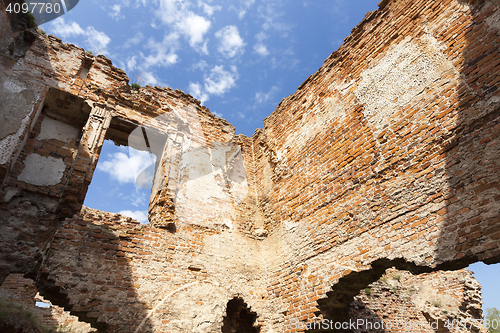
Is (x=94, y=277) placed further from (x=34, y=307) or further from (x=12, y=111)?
(x=34, y=307)

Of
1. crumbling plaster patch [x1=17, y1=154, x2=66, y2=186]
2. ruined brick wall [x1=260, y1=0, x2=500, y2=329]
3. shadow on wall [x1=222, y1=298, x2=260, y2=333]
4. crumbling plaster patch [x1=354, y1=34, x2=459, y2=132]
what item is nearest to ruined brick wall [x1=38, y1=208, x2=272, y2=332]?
shadow on wall [x1=222, y1=298, x2=260, y2=333]

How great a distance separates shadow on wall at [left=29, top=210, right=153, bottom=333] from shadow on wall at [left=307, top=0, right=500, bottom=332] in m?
3.24

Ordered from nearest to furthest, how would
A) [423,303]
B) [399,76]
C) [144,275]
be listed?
[399,76] → [144,275] → [423,303]

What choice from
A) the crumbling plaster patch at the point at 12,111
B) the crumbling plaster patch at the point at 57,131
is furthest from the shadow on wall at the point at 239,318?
the crumbling plaster patch at the point at 12,111

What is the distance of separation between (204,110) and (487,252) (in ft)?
19.7

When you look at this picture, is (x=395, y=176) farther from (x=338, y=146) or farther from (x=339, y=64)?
(x=339, y=64)

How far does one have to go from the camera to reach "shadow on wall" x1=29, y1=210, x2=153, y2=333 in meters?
3.74

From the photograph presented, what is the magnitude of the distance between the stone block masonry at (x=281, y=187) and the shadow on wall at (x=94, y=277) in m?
0.02

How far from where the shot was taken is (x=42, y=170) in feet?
15.1

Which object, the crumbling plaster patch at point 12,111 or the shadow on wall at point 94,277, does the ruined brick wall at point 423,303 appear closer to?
the shadow on wall at point 94,277

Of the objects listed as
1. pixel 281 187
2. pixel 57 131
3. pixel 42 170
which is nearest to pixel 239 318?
pixel 281 187

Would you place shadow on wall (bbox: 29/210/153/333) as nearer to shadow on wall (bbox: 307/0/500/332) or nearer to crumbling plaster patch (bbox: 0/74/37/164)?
crumbling plaster patch (bbox: 0/74/37/164)

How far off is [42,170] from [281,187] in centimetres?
434

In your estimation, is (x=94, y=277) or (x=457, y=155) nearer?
(x=457, y=155)
